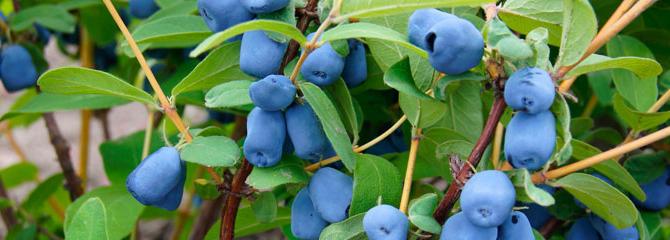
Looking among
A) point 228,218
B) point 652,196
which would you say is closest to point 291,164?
point 228,218

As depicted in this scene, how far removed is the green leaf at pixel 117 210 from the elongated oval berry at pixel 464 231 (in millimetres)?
480

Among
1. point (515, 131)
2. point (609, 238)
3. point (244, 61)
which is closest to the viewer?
point (515, 131)

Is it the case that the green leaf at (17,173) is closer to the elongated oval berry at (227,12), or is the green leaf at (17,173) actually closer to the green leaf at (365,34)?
the elongated oval berry at (227,12)

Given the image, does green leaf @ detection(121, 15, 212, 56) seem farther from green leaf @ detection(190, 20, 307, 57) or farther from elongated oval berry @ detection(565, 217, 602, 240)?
elongated oval berry @ detection(565, 217, 602, 240)

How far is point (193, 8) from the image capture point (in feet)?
3.81

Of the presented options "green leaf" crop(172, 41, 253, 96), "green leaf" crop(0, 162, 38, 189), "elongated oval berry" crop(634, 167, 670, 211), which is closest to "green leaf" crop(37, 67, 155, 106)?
"green leaf" crop(172, 41, 253, 96)

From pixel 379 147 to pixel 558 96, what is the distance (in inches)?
19.2

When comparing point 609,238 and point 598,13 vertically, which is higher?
point 598,13

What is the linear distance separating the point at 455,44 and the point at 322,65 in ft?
0.56

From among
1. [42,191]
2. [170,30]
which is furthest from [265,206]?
[42,191]

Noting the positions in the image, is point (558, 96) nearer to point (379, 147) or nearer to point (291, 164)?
point (291, 164)

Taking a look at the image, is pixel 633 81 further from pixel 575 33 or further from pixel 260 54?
pixel 260 54

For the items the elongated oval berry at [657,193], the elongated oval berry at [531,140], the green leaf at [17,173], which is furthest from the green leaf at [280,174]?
the green leaf at [17,173]

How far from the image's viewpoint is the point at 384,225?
74 centimetres
